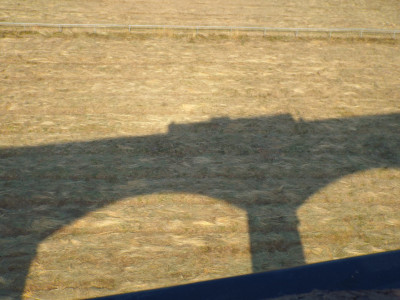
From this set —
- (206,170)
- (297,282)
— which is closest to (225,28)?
(206,170)

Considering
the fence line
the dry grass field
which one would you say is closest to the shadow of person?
the dry grass field

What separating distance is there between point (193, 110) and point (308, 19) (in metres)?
8.89

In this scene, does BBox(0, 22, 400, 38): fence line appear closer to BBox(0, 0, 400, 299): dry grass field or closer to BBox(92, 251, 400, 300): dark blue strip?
BBox(0, 0, 400, 299): dry grass field

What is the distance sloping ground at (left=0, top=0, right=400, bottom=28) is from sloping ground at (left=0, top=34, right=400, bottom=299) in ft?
9.25

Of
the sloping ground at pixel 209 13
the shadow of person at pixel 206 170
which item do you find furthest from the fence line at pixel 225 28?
the shadow of person at pixel 206 170

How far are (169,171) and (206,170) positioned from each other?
0.58 meters

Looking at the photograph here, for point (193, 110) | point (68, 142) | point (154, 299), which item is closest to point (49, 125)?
point (68, 142)

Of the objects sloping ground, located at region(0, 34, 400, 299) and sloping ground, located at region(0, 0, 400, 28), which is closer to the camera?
sloping ground, located at region(0, 34, 400, 299)

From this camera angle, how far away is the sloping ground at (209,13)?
44.9 feet

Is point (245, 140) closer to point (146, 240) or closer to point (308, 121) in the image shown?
point (308, 121)

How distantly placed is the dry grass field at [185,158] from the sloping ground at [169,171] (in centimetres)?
2

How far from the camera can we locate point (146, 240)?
4746 millimetres

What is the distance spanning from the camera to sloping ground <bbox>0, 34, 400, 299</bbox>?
4465 mm

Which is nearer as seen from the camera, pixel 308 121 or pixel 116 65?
pixel 308 121
